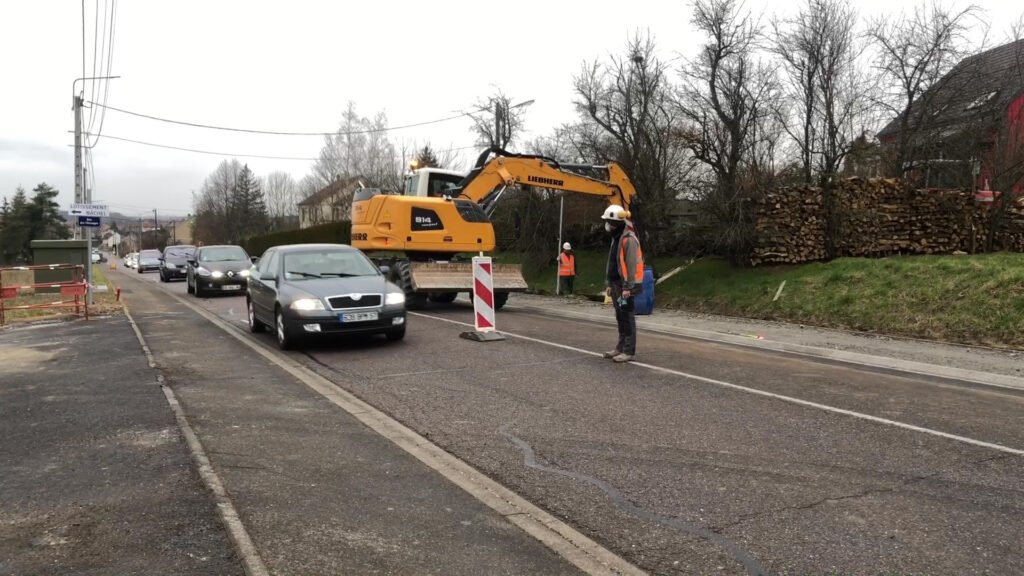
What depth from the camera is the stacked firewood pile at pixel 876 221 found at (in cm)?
1709

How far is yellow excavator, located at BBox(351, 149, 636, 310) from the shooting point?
14953 millimetres

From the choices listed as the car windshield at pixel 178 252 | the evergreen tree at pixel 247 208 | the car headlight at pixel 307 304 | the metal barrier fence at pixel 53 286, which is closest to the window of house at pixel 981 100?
the car headlight at pixel 307 304

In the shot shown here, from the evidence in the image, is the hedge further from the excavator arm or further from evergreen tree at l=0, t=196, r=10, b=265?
evergreen tree at l=0, t=196, r=10, b=265

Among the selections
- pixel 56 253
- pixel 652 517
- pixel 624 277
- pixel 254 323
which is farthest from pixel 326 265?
pixel 56 253

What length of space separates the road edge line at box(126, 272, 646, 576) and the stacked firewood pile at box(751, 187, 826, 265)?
13274 millimetres

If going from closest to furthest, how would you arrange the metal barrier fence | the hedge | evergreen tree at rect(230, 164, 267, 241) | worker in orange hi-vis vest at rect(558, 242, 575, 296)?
1. the metal barrier fence
2. worker in orange hi-vis vest at rect(558, 242, 575, 296)
3. the hedge
4. evergreen tree at rect(230, 164, 267, 241)

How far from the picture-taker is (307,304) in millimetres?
9391

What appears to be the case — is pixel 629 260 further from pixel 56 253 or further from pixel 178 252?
pixel 178 252

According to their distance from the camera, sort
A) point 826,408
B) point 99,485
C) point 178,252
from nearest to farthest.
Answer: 1. point 99,485
2. point 826,408
3. point 178,252

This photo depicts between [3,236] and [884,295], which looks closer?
[884,295]

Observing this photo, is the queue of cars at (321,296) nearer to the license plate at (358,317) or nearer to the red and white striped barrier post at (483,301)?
the license plate at (358,317)

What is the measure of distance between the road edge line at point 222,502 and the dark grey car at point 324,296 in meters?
2.73

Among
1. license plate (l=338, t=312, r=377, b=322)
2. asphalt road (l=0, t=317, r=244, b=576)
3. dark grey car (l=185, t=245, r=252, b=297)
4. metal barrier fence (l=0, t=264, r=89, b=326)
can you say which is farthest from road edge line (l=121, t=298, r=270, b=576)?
dark grey car (l=185, t=245, r=252, b=297)

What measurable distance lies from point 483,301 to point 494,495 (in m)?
6.59
